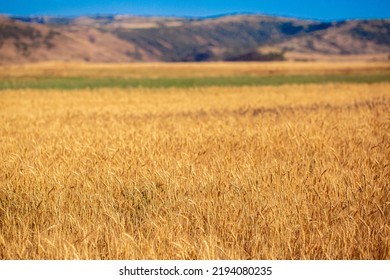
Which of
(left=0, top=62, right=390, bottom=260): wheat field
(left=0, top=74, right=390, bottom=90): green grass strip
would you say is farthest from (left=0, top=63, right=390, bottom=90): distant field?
(left=0, top=62, right=390, bottom=260): wheat field

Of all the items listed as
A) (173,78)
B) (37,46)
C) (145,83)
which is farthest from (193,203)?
(37,46)

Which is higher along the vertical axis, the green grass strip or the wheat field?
the wheat field

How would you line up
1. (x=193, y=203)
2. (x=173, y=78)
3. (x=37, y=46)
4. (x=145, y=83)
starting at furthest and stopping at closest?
(x=37, y=46) < (x=173, y=78) < (x=145, y=83) < (x=193, y=203)

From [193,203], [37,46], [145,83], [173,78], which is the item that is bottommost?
[37,46]

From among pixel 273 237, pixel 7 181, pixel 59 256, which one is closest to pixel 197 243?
pixel 273 237

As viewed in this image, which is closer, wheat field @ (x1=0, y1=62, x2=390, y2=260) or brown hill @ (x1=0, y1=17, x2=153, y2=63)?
wheat field @ (x1=0, y1=62, x2=390, y2=260)

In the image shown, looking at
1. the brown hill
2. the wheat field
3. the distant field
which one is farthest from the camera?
the brown hill

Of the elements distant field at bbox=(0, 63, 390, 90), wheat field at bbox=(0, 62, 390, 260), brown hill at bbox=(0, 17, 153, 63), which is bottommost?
brown hill at bbox=(0, 17, 153, 63)

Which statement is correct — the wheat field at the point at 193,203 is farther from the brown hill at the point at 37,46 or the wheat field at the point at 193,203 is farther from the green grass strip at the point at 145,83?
the brown hill at the point at 37,46

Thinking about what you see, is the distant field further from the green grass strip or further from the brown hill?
the brown hill

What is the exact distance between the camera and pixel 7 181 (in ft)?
19.8

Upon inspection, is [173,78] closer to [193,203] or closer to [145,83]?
[145,83]

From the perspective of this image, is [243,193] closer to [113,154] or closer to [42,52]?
[113,154]
